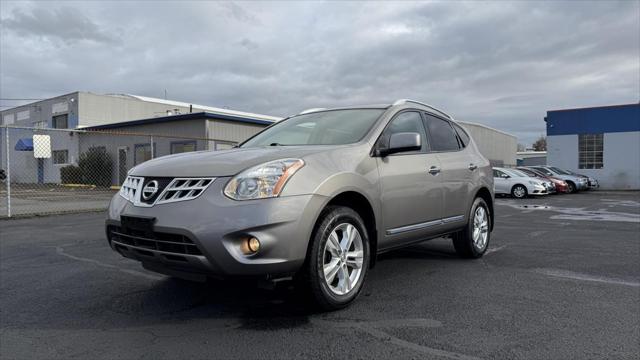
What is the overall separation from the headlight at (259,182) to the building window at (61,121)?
129 feet

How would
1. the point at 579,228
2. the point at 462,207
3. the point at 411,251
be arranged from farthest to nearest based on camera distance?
1. the point at 579,228
2. the point at 411,251
3. the point at 462,207

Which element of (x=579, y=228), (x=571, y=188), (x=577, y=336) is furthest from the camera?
(x=571, y=188)

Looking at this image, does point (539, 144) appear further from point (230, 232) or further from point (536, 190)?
point (230, 232)

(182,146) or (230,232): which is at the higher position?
(182,146)

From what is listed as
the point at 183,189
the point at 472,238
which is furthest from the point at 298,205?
the point at 472,238

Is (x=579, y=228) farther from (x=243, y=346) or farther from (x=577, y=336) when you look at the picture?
(x=243, y=346)

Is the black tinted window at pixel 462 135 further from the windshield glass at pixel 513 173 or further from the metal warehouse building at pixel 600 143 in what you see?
the metal warehouse building at pixel 600 143

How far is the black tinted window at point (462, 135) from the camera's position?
604 centimetres

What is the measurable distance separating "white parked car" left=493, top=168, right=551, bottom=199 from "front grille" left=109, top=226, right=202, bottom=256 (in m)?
18.9

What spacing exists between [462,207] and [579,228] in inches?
198

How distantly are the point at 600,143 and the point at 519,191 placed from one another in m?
15.0

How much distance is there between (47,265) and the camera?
5.66 m

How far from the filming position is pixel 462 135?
6141 mm

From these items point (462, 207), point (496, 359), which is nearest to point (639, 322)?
point (496, 359)
